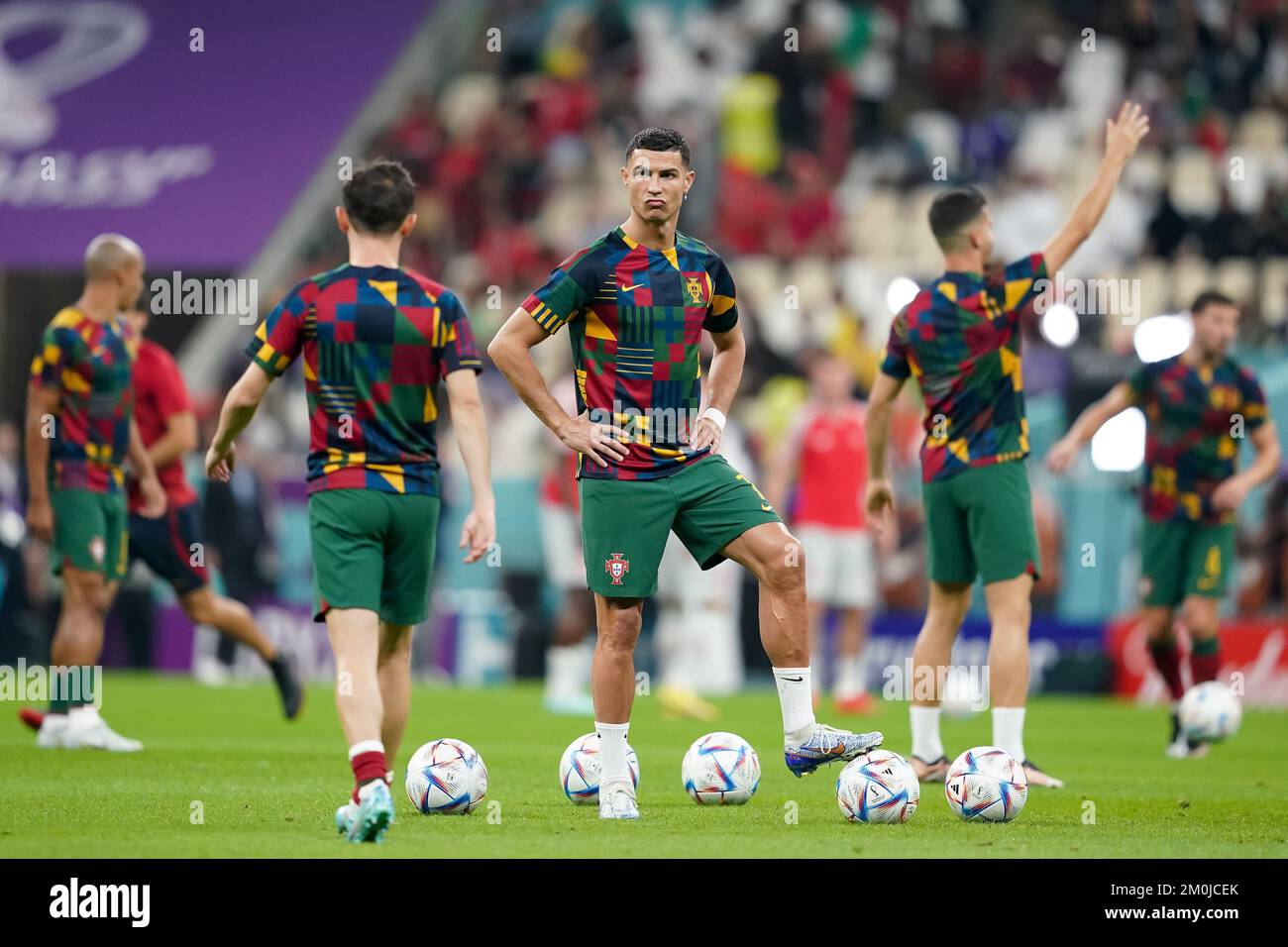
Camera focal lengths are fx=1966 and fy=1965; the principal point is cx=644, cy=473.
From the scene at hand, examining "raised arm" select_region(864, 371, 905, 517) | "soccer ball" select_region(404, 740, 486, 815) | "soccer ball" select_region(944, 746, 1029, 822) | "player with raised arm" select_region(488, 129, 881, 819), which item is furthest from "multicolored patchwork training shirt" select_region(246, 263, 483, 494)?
"raised arm" select_region(864, 371, 905, 517)

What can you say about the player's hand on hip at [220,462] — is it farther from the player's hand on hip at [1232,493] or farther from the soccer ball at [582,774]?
the player's hand on hip at [1232,493]

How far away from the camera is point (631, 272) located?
26.3ft

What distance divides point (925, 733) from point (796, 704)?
6.12 feet

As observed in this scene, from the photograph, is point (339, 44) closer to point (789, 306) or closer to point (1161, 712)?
point (789, 306)

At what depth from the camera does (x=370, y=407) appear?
743cm

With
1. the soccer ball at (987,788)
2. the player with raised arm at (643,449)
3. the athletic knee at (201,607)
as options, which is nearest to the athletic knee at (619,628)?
the player with raised arm at (643,449)

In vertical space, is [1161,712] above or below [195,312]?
below

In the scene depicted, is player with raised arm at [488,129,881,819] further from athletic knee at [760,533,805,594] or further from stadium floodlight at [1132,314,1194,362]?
stadium floodlight at [1132,314,1194,362]

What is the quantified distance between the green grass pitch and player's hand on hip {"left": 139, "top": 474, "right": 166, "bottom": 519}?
55.5 inches

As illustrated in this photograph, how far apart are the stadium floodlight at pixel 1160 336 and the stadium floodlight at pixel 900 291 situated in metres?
2.33

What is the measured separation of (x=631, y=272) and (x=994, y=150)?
15.9m

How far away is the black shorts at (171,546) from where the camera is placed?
12.3 m

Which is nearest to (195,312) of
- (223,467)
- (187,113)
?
(187,113)

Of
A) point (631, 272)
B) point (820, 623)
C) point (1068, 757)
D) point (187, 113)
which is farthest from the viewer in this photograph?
point (187, 113)
